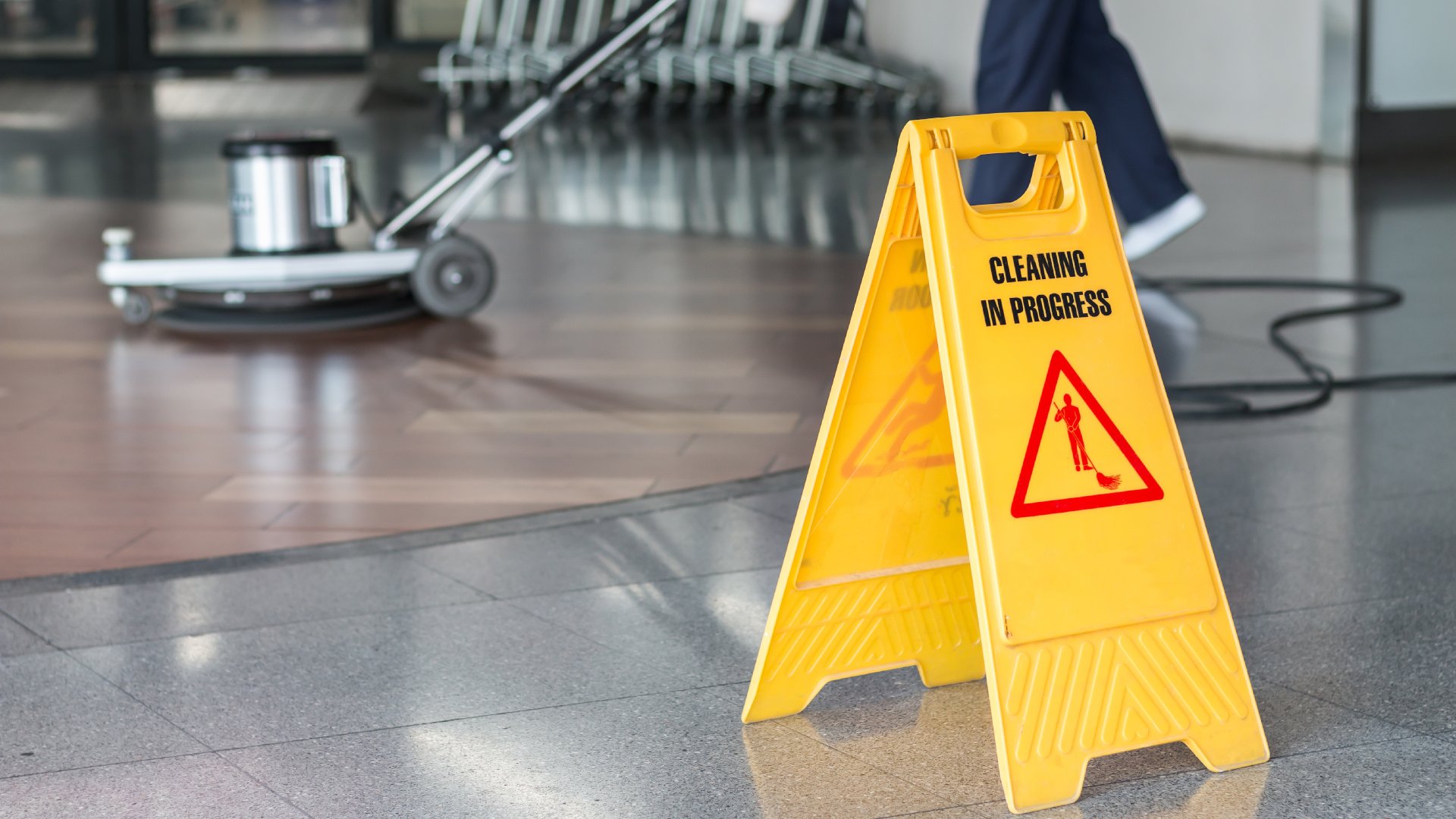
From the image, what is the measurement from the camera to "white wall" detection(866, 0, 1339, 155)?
8055 millimetres

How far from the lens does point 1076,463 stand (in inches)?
62.8

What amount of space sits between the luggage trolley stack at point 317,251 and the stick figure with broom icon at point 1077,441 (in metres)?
2.48

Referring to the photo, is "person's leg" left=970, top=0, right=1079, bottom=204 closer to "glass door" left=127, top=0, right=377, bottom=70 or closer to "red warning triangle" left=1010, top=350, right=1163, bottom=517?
"red warning triangle" left=1010, top=350, right=1163, bottom=517

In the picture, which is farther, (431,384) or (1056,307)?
(431,384)

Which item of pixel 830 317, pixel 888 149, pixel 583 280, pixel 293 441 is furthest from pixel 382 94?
pixel 293 441

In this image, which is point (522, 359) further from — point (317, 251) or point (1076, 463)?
point (1076, 463)

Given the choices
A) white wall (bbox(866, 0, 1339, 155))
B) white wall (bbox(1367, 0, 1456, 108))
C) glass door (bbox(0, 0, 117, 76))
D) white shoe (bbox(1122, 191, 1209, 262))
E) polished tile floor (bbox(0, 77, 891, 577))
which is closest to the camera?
polished tile floor (bbox(0, 77, 891, 577))

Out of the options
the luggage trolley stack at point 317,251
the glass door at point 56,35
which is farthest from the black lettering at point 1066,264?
the glass door at point 56,35

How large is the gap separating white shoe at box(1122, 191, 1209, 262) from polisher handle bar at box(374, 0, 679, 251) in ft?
4.64

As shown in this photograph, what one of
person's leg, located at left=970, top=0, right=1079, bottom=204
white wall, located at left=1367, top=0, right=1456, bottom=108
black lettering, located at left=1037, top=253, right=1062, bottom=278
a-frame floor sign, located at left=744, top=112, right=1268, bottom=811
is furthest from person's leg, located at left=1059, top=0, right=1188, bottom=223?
white wall, located at left=1367, top=0, right=1456, bottom=108

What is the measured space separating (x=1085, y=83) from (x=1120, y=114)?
133 millimetres

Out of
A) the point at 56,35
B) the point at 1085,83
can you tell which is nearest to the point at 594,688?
the point at 1085,83

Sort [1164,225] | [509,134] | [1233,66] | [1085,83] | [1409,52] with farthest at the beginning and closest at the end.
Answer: [1233,66]
[1409,52]
[1164,225]
[1085,83]
[509,134]

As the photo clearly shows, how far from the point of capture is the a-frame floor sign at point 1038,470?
1.55 metres
